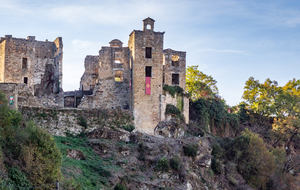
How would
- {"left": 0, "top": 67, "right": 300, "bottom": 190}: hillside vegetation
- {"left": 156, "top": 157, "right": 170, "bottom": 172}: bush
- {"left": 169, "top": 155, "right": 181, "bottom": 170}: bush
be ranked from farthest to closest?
{"left": 169, "top": 155, "right": 181, "bottom": 170}: bush, {"left": 156, "top": 157, "right": 170, "bottom": 172}: bush, {"left": 0, "top": 67, "right": 300, "bottom": 190}: hillside vegetation

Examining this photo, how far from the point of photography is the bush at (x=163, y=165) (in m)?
34.4

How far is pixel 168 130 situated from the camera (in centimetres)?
3969

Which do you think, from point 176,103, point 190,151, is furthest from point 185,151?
point 176,103

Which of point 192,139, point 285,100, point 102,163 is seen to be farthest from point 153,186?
point 285,100

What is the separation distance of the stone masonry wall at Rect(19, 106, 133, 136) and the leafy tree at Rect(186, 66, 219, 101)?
12518mm

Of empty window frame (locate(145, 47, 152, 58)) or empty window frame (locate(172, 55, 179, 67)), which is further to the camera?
empty window frame (locate(172, 55, 179, 67))

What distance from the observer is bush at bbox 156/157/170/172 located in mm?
34438

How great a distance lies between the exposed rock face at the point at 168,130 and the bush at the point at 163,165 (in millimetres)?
4997

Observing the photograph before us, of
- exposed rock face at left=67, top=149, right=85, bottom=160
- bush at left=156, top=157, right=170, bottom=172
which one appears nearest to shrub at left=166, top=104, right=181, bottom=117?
bush at left=156, top=157, right=170, bottom=172

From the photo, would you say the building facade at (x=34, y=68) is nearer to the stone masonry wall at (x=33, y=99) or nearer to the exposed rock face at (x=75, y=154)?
the stone masonry wall at (x=33, y=99)

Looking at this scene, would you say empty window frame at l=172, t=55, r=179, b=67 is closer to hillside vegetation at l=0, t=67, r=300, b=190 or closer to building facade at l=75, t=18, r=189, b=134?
building facade at l=75, t=18, r=189, b=134

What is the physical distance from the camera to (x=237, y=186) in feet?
127

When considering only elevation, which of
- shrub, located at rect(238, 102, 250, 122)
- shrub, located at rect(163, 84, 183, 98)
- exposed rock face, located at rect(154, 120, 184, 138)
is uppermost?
shrub, located at rect(163, 84, 183, 98)

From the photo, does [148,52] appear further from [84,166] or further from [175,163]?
[84,166]
